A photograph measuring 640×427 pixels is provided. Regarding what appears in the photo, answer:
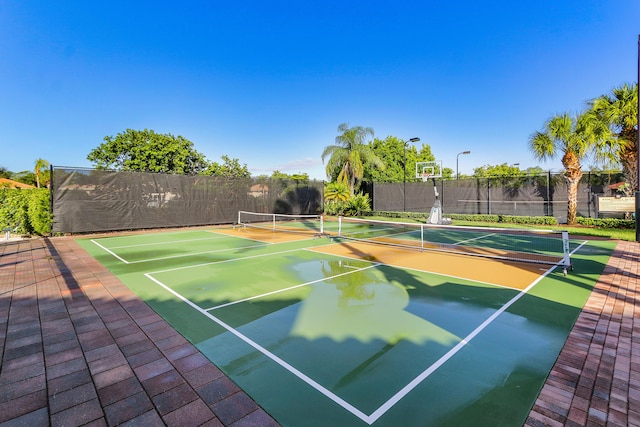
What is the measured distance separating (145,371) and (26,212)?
44.0 feet

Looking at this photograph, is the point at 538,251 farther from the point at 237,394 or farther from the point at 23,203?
the point at 23,203

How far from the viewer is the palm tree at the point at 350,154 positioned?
23.2 metres

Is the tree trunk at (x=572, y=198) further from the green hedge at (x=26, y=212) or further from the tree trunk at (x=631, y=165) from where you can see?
the green hedge at (x=26, y=212)

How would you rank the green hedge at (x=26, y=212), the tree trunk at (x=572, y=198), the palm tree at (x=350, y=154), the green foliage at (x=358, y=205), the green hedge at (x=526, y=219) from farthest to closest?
the palm tree at (x=350, y=154) → the green foliage at (x=358, y=205) → the tree trunk at (x=572, y=198) → the green hedge at (x=526, y=219) → the green hedge at (x=26, y=212)

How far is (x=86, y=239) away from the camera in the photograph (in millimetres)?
11812

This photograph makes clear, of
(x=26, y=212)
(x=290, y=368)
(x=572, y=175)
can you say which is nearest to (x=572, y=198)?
(x=572, y=175)

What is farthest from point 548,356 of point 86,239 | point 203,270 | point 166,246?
point 86,239

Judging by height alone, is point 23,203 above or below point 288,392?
above

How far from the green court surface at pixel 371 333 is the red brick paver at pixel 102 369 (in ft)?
0.81

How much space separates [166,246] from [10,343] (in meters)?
6.97

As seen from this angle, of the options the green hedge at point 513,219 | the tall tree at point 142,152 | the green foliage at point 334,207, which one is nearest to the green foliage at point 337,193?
the green foliage at point 334,207

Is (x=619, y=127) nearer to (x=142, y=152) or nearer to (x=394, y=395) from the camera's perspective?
(x=394, y=395)

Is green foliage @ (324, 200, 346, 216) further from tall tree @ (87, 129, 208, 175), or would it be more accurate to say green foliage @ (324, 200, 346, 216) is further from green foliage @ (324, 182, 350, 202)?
tall tree @ (87, 129, 208, 175)

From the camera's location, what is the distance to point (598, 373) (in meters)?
2.87
